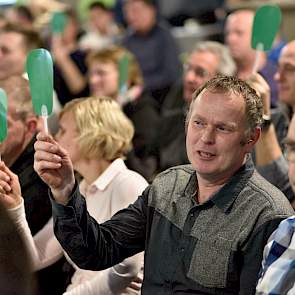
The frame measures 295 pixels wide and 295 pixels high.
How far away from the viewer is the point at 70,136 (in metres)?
2.46

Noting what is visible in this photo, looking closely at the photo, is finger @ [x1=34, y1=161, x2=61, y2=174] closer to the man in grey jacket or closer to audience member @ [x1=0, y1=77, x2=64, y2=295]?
the man in grey jacket

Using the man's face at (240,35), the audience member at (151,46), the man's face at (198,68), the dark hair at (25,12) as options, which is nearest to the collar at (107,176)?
the man's face at (198,68)

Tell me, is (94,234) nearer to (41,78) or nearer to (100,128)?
(41,78)

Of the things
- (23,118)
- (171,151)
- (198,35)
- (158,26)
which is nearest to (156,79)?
(158,26)

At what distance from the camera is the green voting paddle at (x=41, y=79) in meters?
1.97

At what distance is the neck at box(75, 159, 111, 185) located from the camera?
2.44 m

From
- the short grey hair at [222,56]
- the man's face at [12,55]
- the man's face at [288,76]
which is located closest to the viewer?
the man's face at [288,76]

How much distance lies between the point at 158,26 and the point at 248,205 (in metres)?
3.90

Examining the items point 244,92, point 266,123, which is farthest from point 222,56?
point 244,92

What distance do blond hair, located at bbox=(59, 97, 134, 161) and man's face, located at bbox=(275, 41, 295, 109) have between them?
2.13 feet

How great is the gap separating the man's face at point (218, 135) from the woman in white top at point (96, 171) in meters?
0.49

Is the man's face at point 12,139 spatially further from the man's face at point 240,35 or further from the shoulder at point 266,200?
the man's face at point 240,35

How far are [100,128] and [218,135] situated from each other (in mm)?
674

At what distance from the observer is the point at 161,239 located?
6.28 feet
